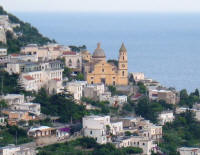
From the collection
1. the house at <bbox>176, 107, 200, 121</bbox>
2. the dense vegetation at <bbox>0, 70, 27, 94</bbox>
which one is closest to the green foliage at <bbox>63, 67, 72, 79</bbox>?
the dense vegetation at <bbox>0, 70, 27, 94</bbox>

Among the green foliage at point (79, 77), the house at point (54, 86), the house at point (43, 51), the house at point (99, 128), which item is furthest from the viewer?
the house at point (43, 51)

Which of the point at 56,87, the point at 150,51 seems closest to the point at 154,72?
the point at 150,51

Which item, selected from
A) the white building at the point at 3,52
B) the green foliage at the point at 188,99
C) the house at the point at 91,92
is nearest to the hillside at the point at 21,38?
the white building at the point at 3,52

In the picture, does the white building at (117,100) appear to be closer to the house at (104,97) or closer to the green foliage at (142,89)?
the house at (104,97)

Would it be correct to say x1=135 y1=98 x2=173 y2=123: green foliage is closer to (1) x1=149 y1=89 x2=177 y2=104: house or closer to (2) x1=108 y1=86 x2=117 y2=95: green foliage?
(1) x1=149 y1=89 x2=177 y2=104: house

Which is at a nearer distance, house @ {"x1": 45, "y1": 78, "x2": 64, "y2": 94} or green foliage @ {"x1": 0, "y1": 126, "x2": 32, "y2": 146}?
green foliage @ {"x1": 0, "y1": 126, "x2": 32, "y2": 146}

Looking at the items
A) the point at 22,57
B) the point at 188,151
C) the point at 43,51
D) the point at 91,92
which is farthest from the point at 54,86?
the point at 188,151
